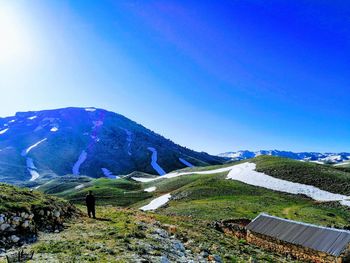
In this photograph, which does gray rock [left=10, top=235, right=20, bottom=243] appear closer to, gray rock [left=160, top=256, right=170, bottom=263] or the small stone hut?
gray rock [left=160, top=256, right=170, bottom=263]

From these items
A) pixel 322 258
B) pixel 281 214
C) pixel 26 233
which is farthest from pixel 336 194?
pixel 26 233

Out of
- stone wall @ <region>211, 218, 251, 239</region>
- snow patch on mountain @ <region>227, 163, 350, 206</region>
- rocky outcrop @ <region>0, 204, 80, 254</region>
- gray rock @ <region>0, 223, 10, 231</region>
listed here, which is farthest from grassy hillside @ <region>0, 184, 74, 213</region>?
snow patch on mountain @ <region>227, 163, 350, 206</region>

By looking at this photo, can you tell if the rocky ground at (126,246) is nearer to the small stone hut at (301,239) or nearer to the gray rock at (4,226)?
the gray rock at (4,226)

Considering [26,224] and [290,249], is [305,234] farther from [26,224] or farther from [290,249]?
[26,224]

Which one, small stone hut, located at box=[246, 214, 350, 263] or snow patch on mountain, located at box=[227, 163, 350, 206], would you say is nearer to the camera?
small stone hut, located at box=[246, 214, 350, 263]

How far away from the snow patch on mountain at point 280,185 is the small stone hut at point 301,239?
43.3 m

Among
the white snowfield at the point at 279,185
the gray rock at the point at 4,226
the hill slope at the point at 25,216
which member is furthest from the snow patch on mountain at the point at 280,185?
the gray rock at the point at 4,226

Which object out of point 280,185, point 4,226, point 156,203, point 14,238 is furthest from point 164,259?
point 280,185

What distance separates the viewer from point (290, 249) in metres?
33.9

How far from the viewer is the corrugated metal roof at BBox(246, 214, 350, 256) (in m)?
30.4

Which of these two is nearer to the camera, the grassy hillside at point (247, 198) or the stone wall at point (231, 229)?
the stone wall at point (231, 229)

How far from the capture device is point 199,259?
22.2 m

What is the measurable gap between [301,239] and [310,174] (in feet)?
229

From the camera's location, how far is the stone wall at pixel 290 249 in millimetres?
30519
